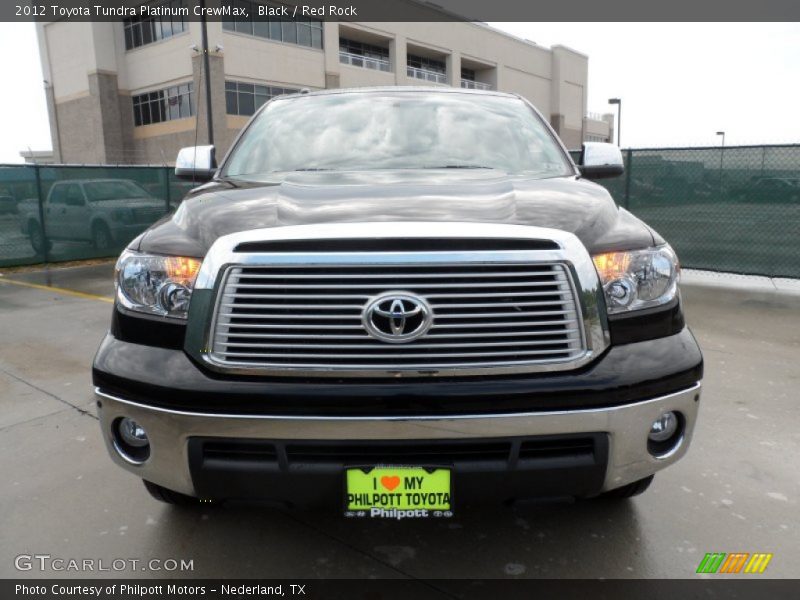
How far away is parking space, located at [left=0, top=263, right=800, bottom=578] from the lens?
7.98 feet

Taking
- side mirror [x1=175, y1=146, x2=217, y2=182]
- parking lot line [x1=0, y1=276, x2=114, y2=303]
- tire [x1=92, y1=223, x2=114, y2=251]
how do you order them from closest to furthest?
side mirror [x1=175, y1=146, x2=217, y2=182], parking lot line [x1=0, y1=276, x2=114, y2=303], tire [x1=92, y1=223, x2=114, y2=251]

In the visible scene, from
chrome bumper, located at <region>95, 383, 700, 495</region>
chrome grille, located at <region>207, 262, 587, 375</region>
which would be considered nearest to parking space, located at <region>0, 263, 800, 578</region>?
chrome bumper, located at <region>95, 383, 700, 495</region>

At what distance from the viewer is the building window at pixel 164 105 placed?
36.7 meters

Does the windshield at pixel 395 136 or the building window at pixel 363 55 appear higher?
the building window at pixel 363 55

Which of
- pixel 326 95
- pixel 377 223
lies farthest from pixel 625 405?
pixel 326 95

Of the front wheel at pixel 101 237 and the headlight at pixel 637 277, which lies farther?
the front wheel at pixel 101 237

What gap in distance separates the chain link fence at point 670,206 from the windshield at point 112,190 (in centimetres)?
2

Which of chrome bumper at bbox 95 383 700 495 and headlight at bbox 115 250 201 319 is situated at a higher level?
headlight at bbox 115 250 201 319

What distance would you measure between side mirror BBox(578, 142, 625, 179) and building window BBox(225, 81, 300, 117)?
3364cm

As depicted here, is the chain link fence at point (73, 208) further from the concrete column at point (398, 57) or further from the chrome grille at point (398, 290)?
the concrete column at point (398, 57)

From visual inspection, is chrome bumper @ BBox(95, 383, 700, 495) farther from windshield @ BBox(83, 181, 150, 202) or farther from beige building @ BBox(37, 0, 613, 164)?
beige building @ BBox(37, 0, 613, 164)

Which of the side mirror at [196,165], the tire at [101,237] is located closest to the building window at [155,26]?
the tire at [101,237]

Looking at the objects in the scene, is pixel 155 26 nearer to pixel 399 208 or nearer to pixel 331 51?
pixel 331 51

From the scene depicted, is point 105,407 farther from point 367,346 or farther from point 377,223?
point 377,223
